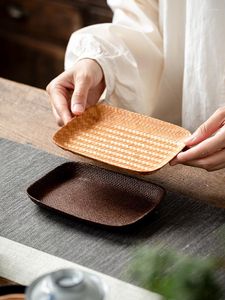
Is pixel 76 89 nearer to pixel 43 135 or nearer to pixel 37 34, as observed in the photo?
pixel 43 135

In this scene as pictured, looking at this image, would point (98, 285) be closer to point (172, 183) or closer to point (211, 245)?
point (211, 245)

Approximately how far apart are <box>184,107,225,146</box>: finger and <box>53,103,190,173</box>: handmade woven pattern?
18mm

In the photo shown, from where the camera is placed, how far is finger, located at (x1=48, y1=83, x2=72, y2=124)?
113 centimetres

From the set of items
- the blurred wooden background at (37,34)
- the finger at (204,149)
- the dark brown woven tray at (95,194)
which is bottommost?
the blurred wooden background at (37,34)

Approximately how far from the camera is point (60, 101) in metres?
1.16

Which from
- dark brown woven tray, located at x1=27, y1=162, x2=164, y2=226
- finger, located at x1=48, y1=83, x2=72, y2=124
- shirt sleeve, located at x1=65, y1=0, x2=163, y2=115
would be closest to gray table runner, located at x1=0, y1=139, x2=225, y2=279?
dark brown woven tray, located at x1=27, y1=162, x2=164, y2=226

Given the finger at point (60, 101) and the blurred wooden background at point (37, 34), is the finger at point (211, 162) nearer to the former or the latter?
the finger at point (60, 101)

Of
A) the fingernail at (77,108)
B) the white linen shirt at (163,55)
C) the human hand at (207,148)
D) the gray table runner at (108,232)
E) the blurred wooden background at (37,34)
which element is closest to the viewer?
the gray table runner at (108,232)

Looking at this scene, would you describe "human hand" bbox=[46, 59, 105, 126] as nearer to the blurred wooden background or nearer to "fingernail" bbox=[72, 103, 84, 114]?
"fingernail" bbox=[72, 103, 84, 114]

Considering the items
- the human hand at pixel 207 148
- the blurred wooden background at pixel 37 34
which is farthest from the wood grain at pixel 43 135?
the blurred wooden background at pixel 37 34

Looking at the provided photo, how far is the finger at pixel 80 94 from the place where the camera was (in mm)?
1117

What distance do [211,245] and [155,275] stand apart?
0.32 meters

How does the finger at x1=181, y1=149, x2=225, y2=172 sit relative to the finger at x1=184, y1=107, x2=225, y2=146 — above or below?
below

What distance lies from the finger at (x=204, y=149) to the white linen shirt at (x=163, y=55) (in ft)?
0.89
